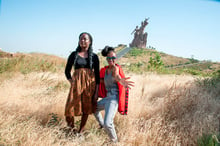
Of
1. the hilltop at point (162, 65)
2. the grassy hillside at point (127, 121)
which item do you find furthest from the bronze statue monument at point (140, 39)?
the grassy hillside at point (127, 121)

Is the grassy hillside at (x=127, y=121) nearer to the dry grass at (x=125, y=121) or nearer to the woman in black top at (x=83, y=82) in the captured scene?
the dry grass at (x=125, y=121)

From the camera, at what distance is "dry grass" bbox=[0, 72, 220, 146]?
296 cm

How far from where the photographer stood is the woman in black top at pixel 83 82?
304 cm

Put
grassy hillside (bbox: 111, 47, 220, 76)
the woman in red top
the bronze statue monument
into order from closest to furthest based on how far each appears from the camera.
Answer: the woman in red top → grassy hillside (bbox: 111, 47, 220, 76) → the bronze statue monument

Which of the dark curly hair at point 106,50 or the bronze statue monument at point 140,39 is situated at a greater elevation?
the bronze statue monument at point 140,39

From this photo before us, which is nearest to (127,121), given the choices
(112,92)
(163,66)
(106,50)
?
(112,92)

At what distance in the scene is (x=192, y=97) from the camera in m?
4.38

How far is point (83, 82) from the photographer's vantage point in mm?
3037

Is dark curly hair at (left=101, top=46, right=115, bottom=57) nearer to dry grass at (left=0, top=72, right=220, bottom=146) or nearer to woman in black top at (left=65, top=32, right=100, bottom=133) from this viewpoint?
woman in black top at (left=65, top=32, right=100, bottom=133)

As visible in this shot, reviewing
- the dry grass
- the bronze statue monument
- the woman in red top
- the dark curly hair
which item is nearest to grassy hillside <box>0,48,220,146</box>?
the dry grass

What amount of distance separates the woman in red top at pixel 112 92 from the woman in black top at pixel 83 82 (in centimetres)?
17

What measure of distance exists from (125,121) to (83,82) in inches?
46.5

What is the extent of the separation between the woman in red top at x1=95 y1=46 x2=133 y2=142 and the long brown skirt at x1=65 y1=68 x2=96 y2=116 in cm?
20

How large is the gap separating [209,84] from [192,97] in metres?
2.18
